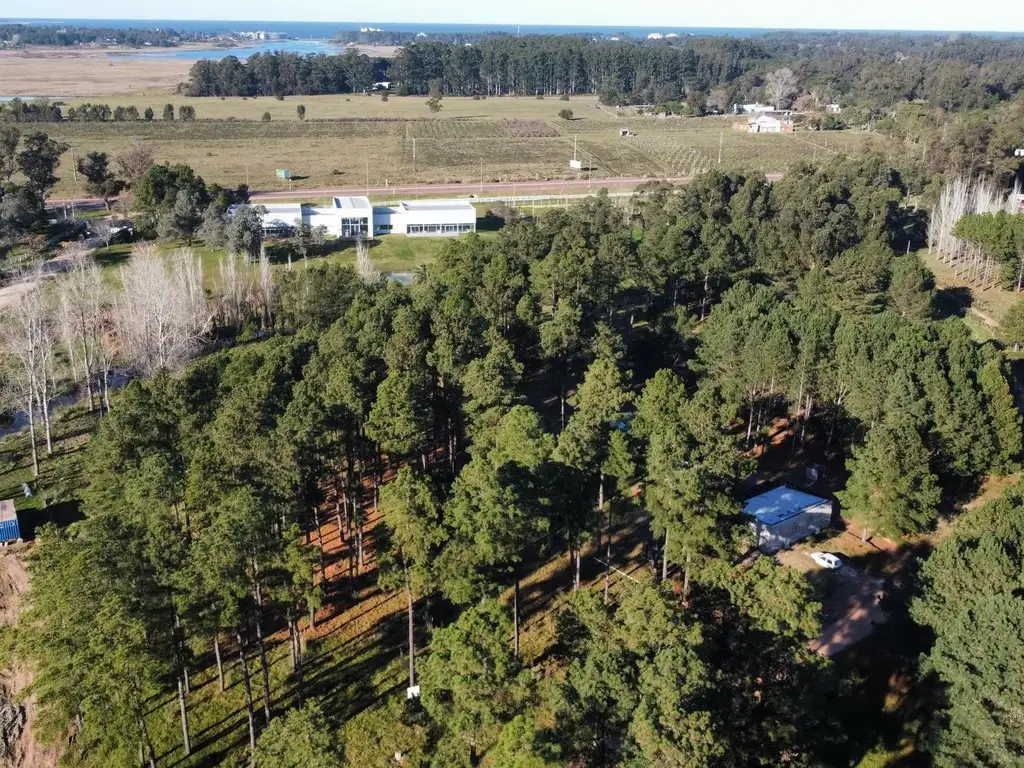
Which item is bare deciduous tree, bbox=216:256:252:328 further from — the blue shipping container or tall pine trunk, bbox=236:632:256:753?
tall pine trunk, bbox=236:632:256:753

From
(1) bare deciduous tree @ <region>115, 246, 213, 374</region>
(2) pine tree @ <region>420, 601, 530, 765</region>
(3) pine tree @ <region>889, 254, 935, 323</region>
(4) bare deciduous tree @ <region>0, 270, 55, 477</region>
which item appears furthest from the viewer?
(3) pine tree @ <region>889, 254, 935, 323</region>

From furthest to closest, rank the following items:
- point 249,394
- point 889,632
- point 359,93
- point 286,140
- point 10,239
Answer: point 359,93
point 286,140
point 10,239
point 249,394
point 889,632

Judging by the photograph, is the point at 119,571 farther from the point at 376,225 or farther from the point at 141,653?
the point at 376,225

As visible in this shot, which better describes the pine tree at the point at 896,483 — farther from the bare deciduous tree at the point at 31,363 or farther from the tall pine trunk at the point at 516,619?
the bare deciduous tree at the point at 31,363

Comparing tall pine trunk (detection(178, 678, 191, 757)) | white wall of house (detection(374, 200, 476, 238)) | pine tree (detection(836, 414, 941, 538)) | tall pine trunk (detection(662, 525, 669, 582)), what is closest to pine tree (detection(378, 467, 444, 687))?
tall pine trunk (detection(178, 678, 191, 757))

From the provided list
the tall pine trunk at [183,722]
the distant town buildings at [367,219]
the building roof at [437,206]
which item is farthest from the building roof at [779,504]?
the building roof at [437,206]

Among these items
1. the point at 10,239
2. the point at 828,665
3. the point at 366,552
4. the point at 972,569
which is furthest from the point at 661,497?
the point at 10,239

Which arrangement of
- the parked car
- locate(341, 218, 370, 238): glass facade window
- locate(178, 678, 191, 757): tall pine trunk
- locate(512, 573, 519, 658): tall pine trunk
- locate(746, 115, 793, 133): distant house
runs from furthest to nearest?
1. locate(746, 115, 793, 133): distant house
2. locate(341, 218, 370, 238): glass facade window
3. the parked car
4. locate(512, 573, 519, 658): tall pine trunk
5. locate(178, 678, 191, 757): tall pine trunk
